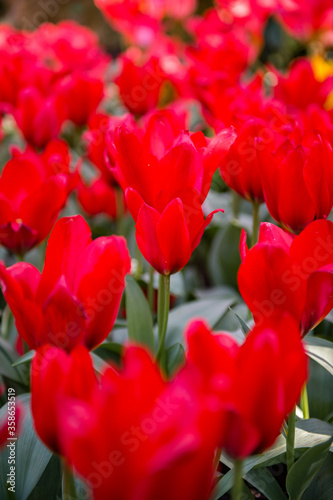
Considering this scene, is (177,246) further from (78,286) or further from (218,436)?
(218,436)

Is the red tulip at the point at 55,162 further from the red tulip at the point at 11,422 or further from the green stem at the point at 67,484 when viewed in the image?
the green stem at the point at 67,484

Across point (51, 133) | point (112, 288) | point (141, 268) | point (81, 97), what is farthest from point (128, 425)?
point (81, 97)

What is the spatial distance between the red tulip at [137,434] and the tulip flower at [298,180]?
0.40 meters

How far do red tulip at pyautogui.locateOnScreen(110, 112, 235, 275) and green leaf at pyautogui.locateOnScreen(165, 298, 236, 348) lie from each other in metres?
0.33

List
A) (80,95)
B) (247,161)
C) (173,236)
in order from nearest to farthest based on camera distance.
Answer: (173,236)
(247,161)
(80,95)

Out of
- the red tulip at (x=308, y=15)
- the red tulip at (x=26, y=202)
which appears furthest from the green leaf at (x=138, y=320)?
the red tulip at (x=308, y=15)

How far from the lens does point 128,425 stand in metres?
0.36

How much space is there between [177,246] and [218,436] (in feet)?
1.00

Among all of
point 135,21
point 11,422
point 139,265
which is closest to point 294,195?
point 11,422

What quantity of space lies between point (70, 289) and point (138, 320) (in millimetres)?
329

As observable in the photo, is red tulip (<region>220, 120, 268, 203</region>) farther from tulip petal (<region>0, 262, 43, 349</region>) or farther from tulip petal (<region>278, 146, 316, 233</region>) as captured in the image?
tulip petal (<region>0, 262, 43, 349</region>)

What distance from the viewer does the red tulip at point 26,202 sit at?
2.76 feet

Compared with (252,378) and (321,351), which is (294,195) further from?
(252,378)

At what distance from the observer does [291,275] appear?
1.75ft
